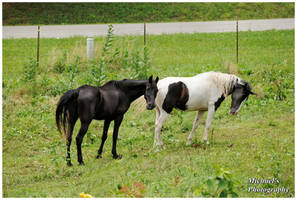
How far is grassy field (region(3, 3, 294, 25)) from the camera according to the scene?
84.4ft

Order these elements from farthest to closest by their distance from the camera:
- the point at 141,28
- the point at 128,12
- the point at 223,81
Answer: the point at 128,12, the point at 141,28, the point at 223,81

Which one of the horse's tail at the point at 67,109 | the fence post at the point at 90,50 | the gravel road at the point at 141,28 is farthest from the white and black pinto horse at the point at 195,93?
the gravel road at the point at 141,28

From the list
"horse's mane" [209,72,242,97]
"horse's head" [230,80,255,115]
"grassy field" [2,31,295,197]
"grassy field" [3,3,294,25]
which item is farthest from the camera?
"grassy field" [3,3,294,25]

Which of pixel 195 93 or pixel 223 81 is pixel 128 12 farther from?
pixel 195 93

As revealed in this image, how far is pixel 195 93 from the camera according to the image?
1033 cm

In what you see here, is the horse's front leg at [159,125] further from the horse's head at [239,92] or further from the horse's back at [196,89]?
the horse's head at [239,92]

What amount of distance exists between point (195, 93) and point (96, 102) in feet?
7.20

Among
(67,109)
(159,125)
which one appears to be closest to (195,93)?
(159,125)

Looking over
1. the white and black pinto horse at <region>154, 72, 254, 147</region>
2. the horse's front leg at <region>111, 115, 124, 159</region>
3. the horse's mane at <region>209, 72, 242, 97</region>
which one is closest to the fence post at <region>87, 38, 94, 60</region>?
the white and black pinto horse at <region>154, 72, 254, 147</region>

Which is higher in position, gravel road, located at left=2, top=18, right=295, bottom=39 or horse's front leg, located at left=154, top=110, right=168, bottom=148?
gravel road, located at left=2, top=18, right=295, bottom=39

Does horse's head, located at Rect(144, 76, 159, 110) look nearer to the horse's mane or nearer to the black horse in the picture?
the black horse

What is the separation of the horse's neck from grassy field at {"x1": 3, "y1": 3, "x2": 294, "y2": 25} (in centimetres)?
1604

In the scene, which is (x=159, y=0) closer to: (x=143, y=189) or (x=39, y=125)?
(x=39, y=125)

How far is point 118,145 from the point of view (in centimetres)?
1093
